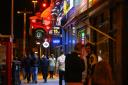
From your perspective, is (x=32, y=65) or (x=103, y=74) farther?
(x=32, y=65)

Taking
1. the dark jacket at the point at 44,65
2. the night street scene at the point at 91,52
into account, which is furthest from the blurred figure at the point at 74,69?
the dark jacket at the point at 44,65

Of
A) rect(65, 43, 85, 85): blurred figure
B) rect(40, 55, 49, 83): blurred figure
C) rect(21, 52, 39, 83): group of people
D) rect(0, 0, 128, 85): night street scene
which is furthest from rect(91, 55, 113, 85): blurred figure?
rect(40, 55, 49, 83): blurred figure

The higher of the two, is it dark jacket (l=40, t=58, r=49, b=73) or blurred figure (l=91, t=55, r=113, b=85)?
dark jacket (l=40, t=58, r=49, b=73)

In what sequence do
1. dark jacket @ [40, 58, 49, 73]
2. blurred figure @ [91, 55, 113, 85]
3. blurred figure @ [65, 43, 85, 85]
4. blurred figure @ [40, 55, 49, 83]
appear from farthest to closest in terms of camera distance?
1. dark jacket @ [40, 58, 49, 73]
2. blurred figure @ [40, 55, 49, 83]
3. blurred figure @ [65, 43, 85, 85]
4. blurred figure @ [91, 55, 113, 85]

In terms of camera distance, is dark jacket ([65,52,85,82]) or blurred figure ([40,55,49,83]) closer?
dark jacket ([65,52,85,82])

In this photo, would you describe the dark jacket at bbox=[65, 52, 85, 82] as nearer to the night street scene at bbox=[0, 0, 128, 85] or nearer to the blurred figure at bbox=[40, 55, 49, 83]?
the night street scene at bbox=[0, 0, 128, 85]

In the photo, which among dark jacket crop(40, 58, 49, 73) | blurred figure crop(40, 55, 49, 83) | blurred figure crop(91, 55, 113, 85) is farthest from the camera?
dark jacket crop(40, 58, 49, 73)

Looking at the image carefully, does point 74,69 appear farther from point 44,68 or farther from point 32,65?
point 44,68

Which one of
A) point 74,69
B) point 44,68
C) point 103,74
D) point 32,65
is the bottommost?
point 103,74

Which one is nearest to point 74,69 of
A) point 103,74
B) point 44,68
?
point 103,74

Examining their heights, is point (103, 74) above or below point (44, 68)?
below

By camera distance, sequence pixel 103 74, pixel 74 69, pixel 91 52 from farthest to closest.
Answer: pixel 91 52, pixel 74 69, pixel 103 74

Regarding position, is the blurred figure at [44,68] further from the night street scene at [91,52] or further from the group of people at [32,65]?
the group of people at [32,65]

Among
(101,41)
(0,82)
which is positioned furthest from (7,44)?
(101,41)
